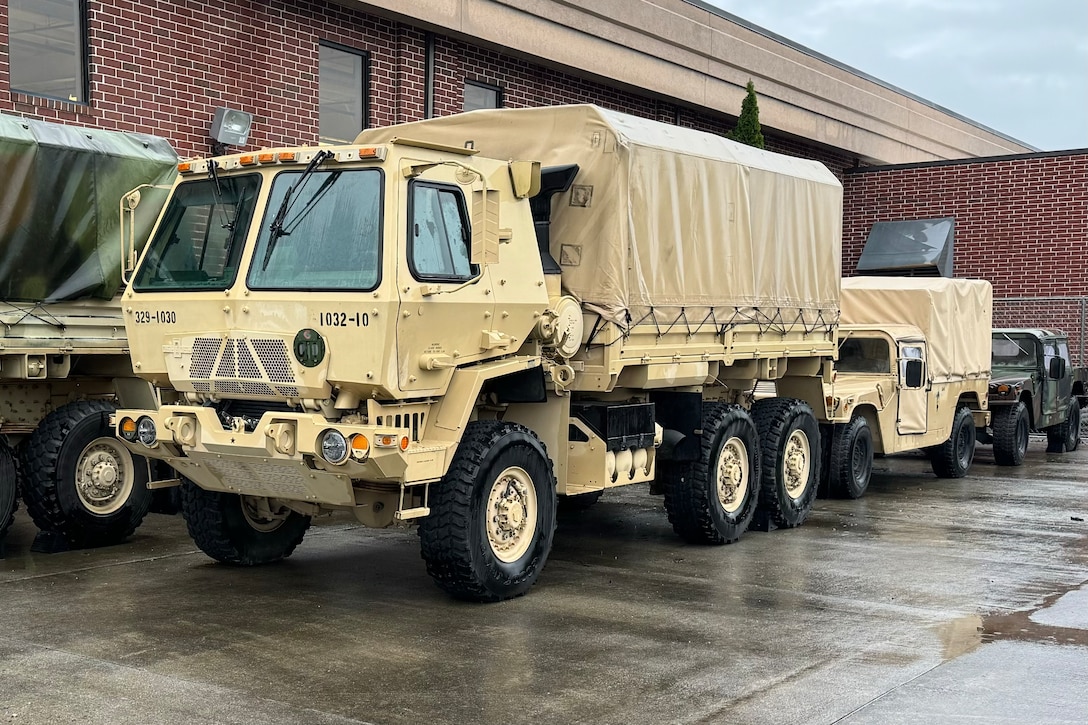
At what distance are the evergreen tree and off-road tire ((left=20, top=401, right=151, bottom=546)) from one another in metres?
12.4

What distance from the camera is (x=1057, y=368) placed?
18.9 metres

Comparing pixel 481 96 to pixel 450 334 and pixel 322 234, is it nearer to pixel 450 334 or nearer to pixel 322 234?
pixel 322 234

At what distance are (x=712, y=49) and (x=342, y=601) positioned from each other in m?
15.2

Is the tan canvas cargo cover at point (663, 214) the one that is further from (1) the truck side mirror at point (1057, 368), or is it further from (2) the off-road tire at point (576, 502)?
(1) the truck side mirror at point (1057, 368)

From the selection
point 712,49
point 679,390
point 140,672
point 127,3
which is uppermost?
point 712,49

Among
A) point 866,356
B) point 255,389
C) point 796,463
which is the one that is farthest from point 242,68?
point 866,356

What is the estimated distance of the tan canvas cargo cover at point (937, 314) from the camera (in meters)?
16.0

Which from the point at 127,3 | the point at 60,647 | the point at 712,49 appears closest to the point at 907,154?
the point at 712,49

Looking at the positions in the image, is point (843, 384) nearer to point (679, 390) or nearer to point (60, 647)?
point (679, 390)

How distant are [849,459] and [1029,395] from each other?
5513 millimetres

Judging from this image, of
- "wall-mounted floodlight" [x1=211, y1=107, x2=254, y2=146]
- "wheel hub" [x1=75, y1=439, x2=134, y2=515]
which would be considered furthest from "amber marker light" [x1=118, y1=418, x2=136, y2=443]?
"wall-mounted floodlight" [x1=211, y1=107, x2=254, y2=146]

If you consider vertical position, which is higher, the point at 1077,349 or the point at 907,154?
the point at 907,154

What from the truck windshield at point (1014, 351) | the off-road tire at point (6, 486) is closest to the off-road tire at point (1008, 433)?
the truck windshield at point (1014, 351)

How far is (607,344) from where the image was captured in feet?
30.7
